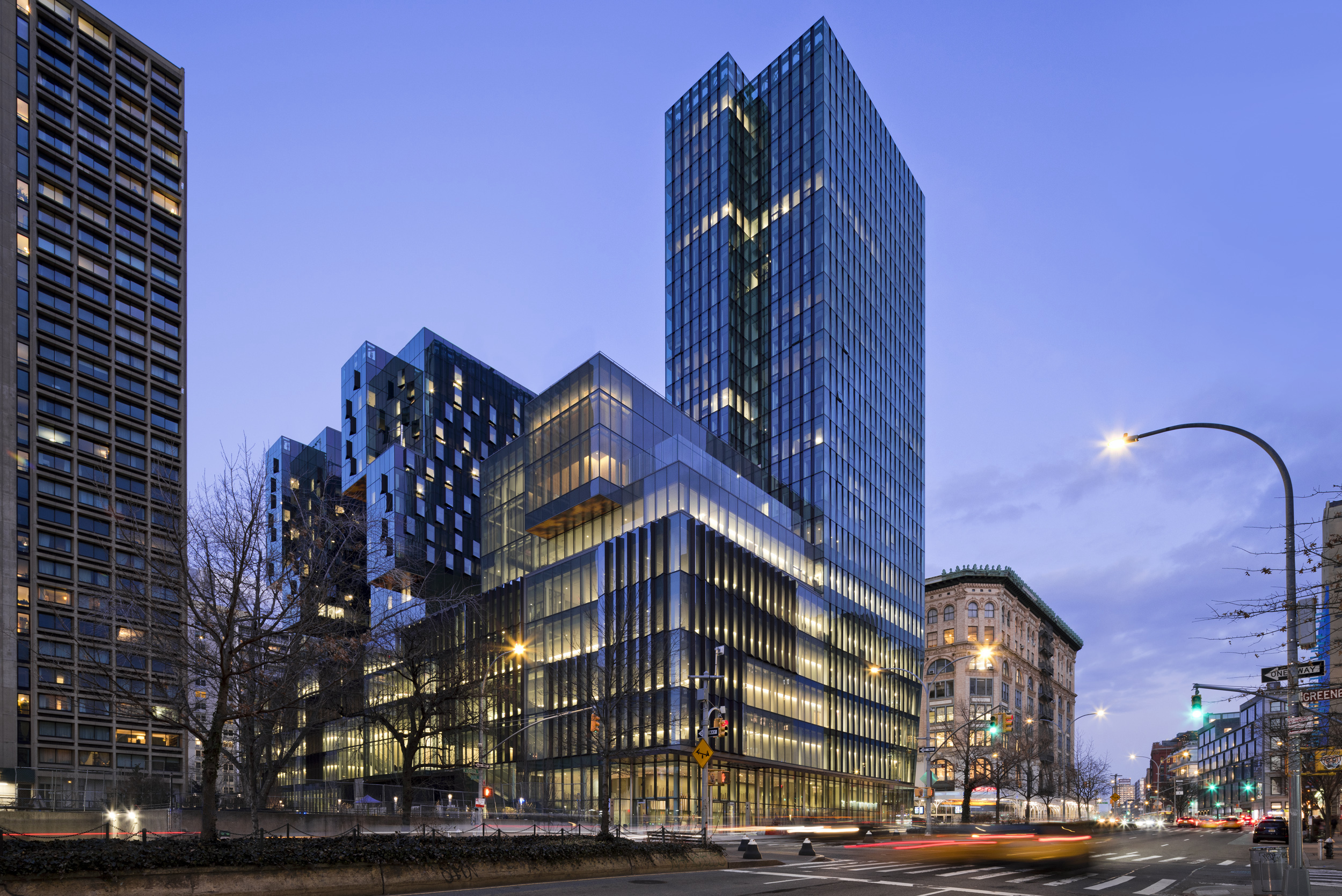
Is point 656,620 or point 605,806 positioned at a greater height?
point 656,620

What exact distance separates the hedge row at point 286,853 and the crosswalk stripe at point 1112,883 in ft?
40.6

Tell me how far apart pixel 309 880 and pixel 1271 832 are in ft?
206

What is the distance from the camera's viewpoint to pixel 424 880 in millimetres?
20719

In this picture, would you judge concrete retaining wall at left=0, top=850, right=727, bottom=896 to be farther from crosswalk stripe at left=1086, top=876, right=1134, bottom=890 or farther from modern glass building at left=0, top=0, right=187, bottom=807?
modern glass building at left=0, top=0, right=187, bottom=807

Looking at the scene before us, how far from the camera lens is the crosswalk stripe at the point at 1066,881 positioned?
2522 centimetres

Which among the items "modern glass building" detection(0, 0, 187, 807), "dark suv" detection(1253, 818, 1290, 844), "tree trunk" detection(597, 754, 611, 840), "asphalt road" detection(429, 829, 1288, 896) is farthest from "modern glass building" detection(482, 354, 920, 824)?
"modern glass building" detection(0, 0, 187, 807)

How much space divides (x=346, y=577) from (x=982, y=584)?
118 m

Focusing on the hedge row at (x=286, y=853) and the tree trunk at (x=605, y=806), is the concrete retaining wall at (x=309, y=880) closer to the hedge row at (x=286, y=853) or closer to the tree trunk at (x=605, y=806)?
the hedge row at (x=286, y=853)

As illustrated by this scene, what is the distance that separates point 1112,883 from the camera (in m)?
26.5

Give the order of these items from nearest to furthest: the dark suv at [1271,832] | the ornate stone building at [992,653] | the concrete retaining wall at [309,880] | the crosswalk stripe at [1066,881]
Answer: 1. the concrete retaining wall at [309,880]
2. the crosswalk stripe at [1066,881]
3. the dark suv at [1271,832]
4. the ornate stone building at [992,653]

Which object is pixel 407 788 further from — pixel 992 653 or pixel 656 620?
pixel 992 653

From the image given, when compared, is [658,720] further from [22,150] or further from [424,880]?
[22,150]

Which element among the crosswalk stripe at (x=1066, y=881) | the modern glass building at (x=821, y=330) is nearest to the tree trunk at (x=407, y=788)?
the crosswalk stripe at (x=1066, y=881)

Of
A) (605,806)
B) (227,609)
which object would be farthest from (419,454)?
(227,609)
